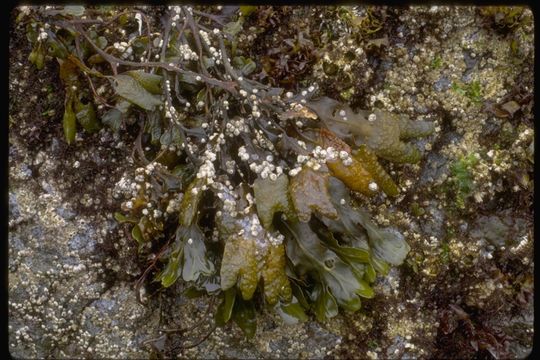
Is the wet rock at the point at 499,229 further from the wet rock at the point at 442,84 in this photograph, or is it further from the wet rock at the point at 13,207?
the wet rock at the point at 13,207

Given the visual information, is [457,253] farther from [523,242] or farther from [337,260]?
[337,260]

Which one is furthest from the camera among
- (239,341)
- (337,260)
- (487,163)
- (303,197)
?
(239,341)

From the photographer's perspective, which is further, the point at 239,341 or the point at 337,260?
the point at 239,341

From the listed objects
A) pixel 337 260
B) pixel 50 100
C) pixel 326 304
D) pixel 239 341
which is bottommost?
pixel 239 341

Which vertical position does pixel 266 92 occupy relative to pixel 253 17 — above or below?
below

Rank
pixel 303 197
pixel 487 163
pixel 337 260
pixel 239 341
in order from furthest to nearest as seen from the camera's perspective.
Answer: pixel 239 341, pixel 487 163, pixel 337 260, pixel 303 197

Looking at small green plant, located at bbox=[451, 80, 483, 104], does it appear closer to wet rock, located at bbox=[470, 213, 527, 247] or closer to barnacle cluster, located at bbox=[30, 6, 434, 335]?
barnacle cluster, located at bbox=[30, 6, 434, 335]

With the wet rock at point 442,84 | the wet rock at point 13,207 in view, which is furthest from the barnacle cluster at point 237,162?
the wet rock at point 13,207

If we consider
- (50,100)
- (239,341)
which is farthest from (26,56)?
(239,341)

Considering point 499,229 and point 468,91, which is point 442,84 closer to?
point 468,91

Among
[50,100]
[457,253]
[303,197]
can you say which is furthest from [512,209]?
[50,100]
